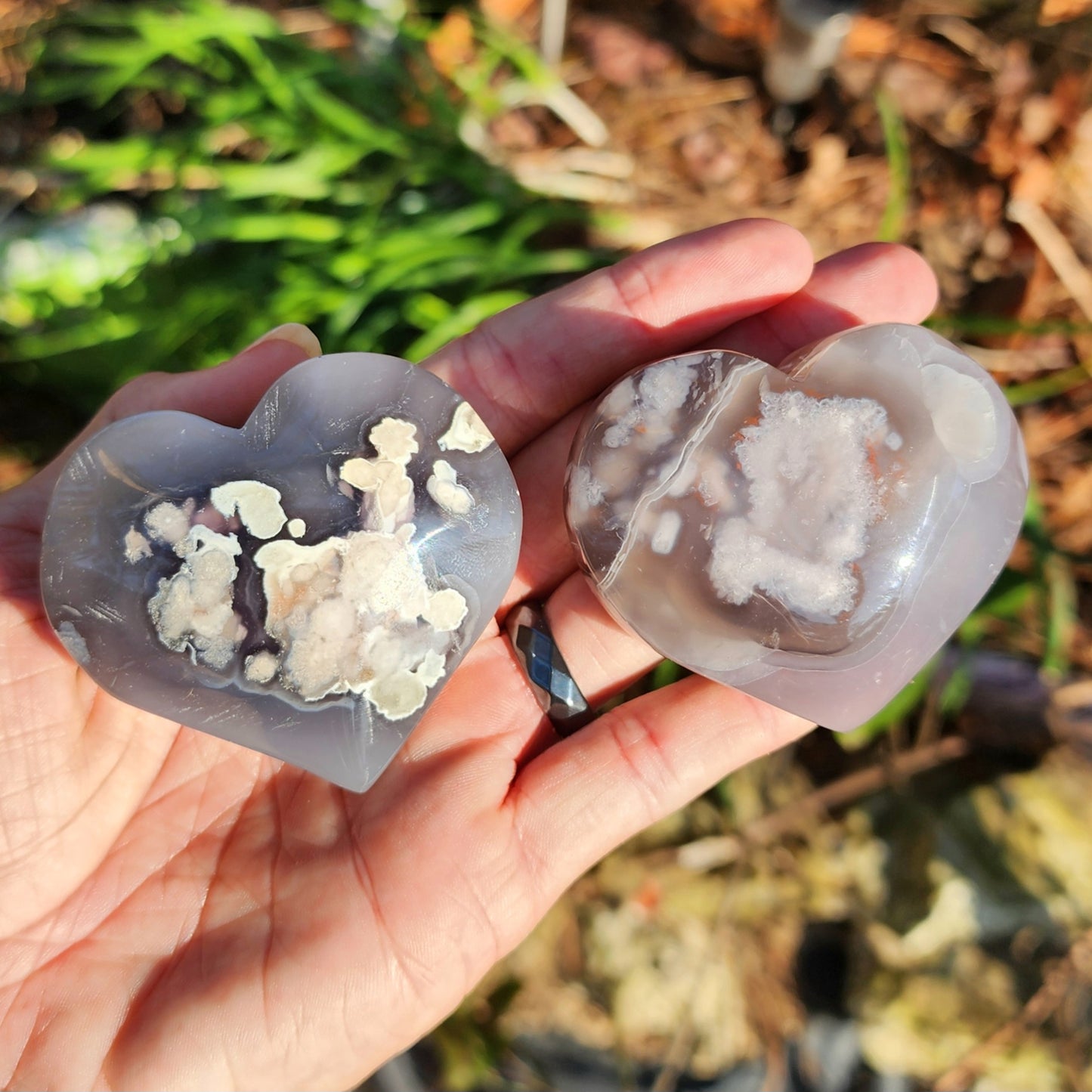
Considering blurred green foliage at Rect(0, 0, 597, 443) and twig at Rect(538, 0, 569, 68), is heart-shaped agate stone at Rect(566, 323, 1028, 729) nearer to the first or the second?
blurred green foliage at Rect(0, 0, 597, 443)

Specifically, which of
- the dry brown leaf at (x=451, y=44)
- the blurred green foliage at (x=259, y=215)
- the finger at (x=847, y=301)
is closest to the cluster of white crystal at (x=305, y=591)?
the blurred green foliage at (x=259, y=215)

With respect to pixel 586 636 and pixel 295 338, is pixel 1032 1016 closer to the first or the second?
pixel 586 636

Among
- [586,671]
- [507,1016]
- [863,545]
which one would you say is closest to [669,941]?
[507,1016]

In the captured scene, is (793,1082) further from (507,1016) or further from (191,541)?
(191,541)

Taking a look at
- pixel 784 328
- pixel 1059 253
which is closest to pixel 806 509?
pixel 784 328

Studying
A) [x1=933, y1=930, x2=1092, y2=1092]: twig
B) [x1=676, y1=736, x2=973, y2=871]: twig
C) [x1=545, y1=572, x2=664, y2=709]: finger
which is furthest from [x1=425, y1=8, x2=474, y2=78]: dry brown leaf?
[x1=933, y1=930, x2=1092, y2=1092]: twig

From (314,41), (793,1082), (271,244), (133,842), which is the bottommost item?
(793,1082)

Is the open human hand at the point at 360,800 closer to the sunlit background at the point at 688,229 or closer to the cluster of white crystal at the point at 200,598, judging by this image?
the cluster of white crystal at the point at 200,598
